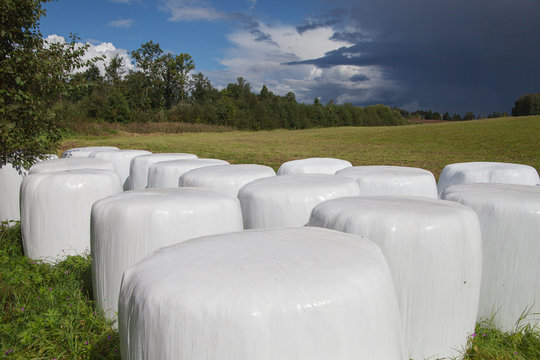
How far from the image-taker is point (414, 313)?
2.23 m

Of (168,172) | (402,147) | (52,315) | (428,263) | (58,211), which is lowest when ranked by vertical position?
(52,315)

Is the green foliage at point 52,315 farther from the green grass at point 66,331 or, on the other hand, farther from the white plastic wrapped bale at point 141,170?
the white plastic wrapped bale at point 141,170

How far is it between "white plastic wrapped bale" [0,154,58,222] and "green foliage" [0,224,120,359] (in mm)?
1984

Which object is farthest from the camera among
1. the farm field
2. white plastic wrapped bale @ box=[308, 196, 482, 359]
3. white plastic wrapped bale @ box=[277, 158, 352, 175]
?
the farm field

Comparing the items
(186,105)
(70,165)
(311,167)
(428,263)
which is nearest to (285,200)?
(428,263)

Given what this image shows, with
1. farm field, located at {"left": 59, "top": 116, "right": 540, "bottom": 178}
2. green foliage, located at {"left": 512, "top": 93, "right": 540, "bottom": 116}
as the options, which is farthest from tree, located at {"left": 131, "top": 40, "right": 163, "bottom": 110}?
green foliage, located at {"left": 512, "top": 93, "right": 540, "bottom": 116}

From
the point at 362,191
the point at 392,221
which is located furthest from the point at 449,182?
the point at 392,221

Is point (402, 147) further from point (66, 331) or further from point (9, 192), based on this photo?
point (66, 331)

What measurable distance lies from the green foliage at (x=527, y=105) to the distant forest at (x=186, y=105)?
52.7ft

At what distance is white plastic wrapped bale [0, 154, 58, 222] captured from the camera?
5.62 m

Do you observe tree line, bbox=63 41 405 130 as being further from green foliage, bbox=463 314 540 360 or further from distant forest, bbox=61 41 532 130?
green foliage, bbox=463 314 540 360

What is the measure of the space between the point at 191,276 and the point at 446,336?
1.65 m

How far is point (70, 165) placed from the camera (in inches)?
206

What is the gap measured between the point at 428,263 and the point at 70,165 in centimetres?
461
